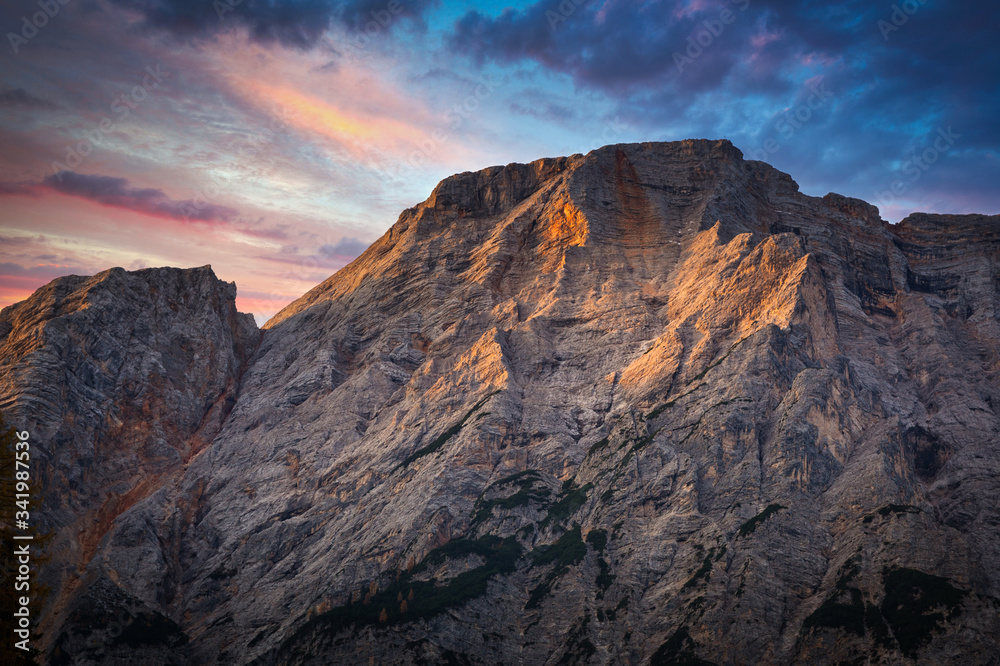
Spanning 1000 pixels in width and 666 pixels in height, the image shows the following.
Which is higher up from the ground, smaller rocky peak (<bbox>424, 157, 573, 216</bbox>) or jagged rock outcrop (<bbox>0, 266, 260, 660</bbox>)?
smaller rocky peak (<bbox>424, 157, 573, 216</bbox>)

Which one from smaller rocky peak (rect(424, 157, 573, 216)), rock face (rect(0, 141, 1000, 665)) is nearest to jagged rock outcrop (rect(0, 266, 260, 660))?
rock face (rect(0, 141, 1000, 665))

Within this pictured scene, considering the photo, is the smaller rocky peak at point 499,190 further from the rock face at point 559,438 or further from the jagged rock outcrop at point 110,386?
the jagged rock outcrop at point 110,386

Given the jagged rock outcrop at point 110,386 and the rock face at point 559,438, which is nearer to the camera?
the rock face at point 559,438

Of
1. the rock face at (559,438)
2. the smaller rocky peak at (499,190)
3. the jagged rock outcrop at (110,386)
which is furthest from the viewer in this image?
the smaller rocky peak at (499,190)

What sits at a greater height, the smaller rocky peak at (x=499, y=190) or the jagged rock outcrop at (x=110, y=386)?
the smaller rocky peak at (x=499, y=190)

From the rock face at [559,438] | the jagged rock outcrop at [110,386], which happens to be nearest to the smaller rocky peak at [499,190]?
the rock face at [559,438]


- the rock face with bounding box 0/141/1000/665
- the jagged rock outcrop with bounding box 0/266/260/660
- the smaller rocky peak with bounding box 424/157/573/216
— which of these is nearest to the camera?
the rock face with bounding box 0/141/1000/665

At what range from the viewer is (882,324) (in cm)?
16288

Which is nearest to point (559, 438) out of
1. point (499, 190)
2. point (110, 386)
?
point (499, 190)

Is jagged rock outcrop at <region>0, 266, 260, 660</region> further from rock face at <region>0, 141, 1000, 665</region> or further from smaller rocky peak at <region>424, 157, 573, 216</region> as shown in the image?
smaller rocky peak at <region>424, 157, 573, 216</region>

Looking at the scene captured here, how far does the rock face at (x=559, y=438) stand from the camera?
106750 millimetres

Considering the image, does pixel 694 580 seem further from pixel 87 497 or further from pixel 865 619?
pixel 87 497

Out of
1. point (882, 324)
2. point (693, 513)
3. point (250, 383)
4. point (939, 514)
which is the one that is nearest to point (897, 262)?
point (882, 324)

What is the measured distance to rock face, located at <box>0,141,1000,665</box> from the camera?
107 m
